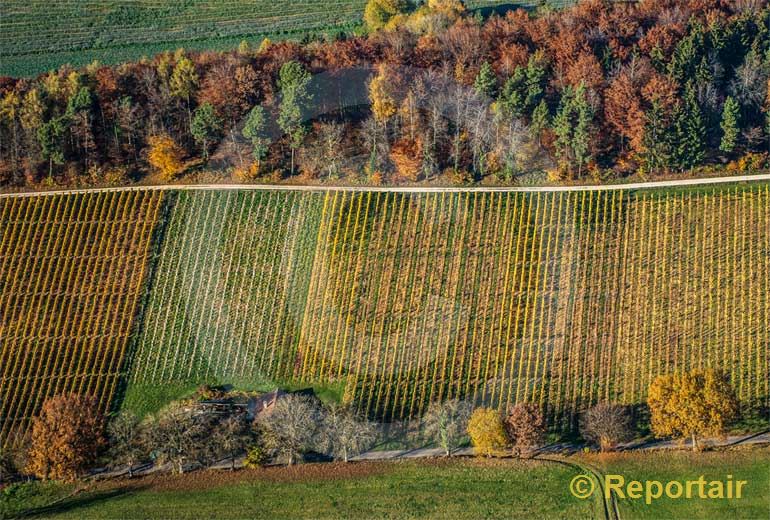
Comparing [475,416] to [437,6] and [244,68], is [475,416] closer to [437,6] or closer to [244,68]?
[244,68]

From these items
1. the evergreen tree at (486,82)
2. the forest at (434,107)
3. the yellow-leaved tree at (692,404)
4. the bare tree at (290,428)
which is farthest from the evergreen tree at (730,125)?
the bare tree at (290,428)

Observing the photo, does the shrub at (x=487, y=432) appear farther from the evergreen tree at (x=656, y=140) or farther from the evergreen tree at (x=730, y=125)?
the evergreen tree at (x=730, y=125)

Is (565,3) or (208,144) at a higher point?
(565,3)

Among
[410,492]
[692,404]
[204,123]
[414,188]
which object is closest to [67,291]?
[204,123]

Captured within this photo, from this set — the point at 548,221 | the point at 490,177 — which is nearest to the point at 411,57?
the point at 490,177

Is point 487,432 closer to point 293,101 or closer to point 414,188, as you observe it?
point 414,188
